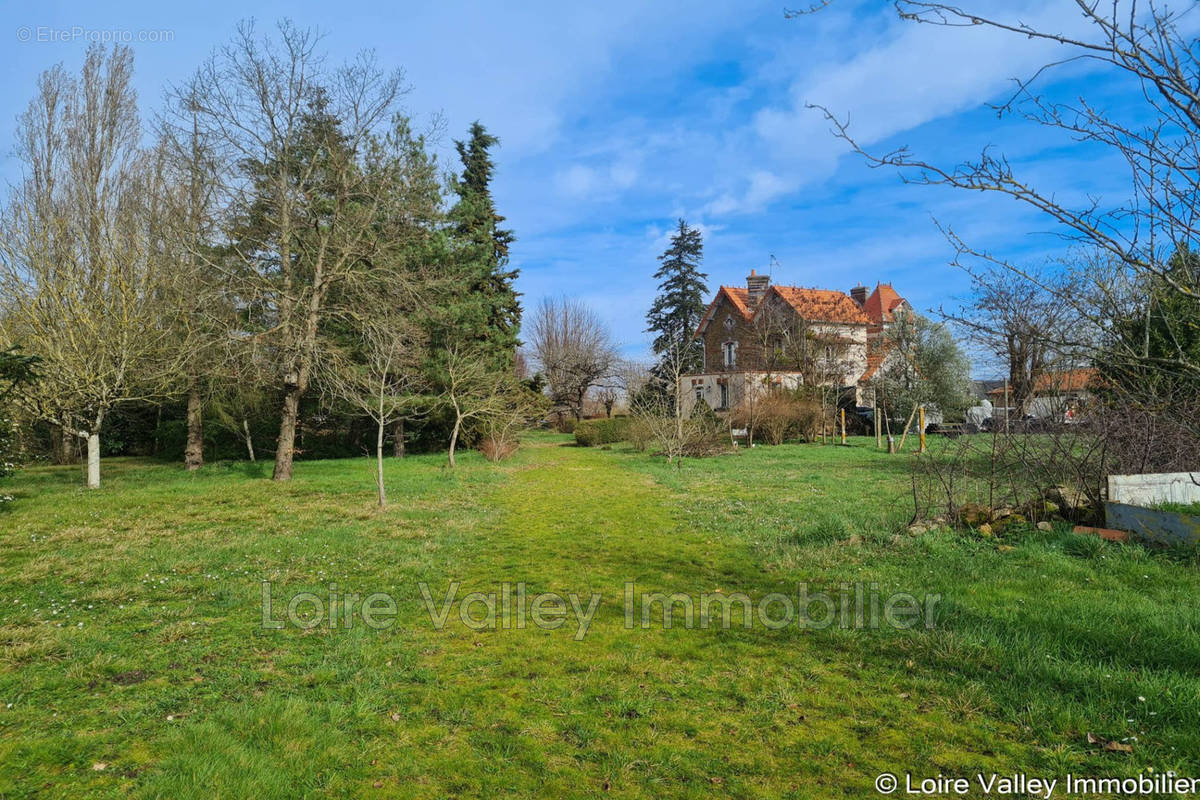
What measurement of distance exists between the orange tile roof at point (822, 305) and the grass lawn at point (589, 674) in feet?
93.1

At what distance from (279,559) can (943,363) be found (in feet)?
106

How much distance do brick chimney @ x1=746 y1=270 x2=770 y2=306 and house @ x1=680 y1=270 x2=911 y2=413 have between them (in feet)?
0.22

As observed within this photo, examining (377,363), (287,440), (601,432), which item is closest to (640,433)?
(601,432)

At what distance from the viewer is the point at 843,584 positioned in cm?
584

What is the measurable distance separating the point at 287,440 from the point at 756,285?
32.6 metres

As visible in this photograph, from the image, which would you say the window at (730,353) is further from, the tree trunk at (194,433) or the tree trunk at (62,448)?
the tree trunk at (62,448)

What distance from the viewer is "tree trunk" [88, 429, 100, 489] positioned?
→ 15.2m

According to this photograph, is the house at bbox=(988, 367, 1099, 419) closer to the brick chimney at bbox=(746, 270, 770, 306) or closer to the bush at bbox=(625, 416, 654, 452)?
the bush at bbox=(625, 416, 654, 452)

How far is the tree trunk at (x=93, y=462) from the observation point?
1519cm

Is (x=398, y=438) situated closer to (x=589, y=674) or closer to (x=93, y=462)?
(x=93, y=462)

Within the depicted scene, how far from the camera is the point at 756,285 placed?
41656 millimetres

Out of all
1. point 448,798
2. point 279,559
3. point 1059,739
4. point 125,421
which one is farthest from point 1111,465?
point 125,421

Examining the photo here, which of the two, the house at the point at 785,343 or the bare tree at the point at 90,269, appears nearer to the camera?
the bare tree at the point at 90,269

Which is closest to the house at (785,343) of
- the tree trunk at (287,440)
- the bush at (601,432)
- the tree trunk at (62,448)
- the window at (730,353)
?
→ the window at (730,353)
